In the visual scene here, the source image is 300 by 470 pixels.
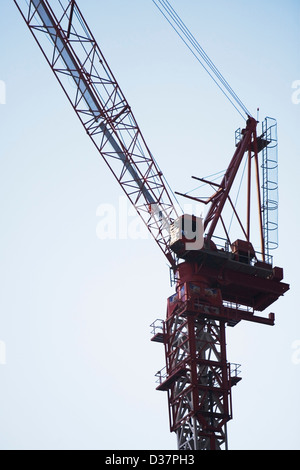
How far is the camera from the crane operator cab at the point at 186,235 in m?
83.8

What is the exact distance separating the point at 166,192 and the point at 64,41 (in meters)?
14.1

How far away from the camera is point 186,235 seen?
8388 centimetres

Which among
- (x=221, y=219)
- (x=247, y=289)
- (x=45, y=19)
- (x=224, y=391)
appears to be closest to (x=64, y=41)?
(x=45, y=19)

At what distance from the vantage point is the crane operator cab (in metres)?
83.8

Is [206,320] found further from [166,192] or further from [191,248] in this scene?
[166,192]

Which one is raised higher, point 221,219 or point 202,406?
point 221,219
